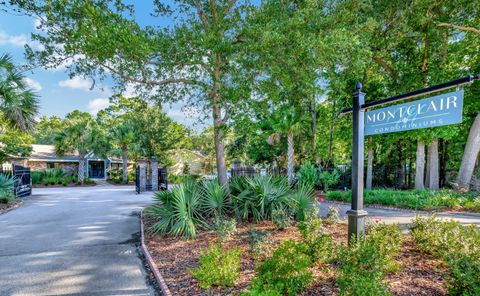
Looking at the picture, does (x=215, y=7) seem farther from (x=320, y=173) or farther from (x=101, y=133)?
(x=101, y=133)

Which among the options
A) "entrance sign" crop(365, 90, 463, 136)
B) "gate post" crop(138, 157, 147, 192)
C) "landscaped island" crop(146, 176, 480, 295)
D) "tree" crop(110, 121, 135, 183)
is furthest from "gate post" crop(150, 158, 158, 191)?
"entrance sign" crop(365, 90, 463, 136)

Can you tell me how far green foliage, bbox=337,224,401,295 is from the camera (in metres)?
2.60

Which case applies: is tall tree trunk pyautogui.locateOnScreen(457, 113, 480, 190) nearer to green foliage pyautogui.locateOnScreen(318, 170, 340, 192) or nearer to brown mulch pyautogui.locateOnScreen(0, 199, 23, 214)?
green foliage pyautogui.locateOnScreen(318, 170, 340, 192)

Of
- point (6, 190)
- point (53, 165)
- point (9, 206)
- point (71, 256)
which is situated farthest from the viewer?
point (53, 165)

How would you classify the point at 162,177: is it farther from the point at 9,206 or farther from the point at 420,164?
the point at 420,164

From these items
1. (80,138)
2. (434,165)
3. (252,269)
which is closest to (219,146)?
(252,269)

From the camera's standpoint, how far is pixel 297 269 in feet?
10.3

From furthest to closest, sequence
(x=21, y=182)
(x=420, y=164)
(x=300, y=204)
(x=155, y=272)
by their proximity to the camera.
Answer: (x=21, y=182), (x=420, y=164), (x=300, y=204), (x=155, y=272)

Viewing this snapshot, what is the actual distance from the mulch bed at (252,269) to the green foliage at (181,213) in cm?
24

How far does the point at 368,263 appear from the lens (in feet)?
10.7

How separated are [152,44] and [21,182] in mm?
13932

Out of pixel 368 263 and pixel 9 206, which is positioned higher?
pixel 368 263

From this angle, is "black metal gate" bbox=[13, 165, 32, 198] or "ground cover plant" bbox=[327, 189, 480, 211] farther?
"black metal gate" bbox=[13, 165, 32, 198]

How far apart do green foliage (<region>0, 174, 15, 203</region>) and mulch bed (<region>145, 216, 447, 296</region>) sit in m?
9.81
